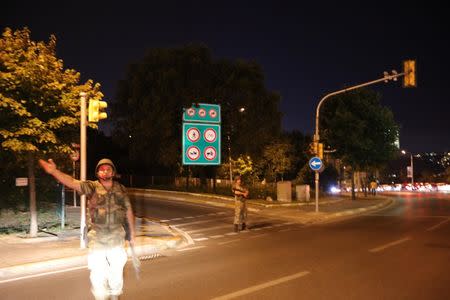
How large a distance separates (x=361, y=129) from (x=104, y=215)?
31.5 metres

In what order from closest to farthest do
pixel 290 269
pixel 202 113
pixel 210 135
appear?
pixel 290 269 < pixel 210 135 < pixel 202 113

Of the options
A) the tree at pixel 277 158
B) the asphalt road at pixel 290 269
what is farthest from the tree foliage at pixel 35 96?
the tree at pixel 277 158

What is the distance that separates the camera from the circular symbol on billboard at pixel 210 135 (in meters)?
19.0

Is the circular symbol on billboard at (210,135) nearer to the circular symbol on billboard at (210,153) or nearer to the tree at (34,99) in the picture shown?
the circular symbol on billboard at (210,153)

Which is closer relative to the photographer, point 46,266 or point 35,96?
point 46,266

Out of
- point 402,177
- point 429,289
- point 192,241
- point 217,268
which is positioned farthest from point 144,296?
point 402,177

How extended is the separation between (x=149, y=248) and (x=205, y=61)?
73.8 ft

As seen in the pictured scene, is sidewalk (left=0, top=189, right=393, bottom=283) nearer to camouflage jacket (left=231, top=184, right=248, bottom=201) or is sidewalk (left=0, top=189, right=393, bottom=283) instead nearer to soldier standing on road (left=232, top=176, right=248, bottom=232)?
soldier standing on road (left=232, top=176, right=248, bottom=232)

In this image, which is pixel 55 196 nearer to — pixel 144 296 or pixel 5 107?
pixel 5 107

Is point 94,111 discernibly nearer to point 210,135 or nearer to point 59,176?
point 59,176

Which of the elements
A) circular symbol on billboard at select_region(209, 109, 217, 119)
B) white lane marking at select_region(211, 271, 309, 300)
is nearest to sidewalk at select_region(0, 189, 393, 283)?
white lane marking at select_region(211, 271, 309, 300)

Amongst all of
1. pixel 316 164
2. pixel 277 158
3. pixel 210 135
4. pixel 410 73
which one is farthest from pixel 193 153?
pixel 277 158

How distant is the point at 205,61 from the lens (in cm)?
3288

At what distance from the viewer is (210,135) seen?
19.2 m
